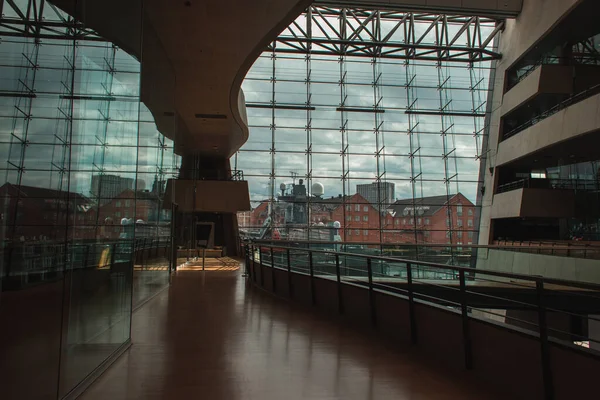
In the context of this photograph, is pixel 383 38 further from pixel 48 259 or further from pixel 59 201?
pixel 48 259

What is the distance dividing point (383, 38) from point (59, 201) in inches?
593

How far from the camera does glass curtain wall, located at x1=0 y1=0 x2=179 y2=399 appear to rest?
67.7 inches

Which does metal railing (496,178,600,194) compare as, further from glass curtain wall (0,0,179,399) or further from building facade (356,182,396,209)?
glass curtain wall (0,0,179,399)

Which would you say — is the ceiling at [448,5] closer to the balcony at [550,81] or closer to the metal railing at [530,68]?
the metal railing at [530,68]

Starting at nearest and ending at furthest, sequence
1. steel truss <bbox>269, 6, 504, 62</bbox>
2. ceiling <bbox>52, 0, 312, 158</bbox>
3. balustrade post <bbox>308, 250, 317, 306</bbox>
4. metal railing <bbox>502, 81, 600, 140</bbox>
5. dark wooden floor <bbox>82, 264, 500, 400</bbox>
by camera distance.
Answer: dark wooden floor <bbox>82, 264, 500, 400</bbox>, ceiling <bbox>52, 0, 312, 158</bbox>, balustrade post <bbox>308, 250, 317, 306</bbox>, metal railing <bbox>502, 81, 600, 140</bbox>, steel truss <bbox>269, 6, 504, 62</bbox>

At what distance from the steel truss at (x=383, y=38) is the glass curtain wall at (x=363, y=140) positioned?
71 millimetres

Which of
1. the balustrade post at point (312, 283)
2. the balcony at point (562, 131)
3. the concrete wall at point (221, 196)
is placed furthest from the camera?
the concrete wall at point (221, 196)

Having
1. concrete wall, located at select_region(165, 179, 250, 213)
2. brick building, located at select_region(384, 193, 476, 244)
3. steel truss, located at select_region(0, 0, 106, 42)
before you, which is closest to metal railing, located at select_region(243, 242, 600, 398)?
steel truss, located at select_region(0, 0, 106, 42)

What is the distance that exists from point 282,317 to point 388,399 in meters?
2.23

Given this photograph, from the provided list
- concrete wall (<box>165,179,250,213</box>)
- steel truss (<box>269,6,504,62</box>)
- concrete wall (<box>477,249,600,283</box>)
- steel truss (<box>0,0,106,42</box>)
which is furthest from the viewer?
steel truss (<box>269,6,504,62</box>)

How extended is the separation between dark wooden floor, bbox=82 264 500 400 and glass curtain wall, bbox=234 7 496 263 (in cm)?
1103

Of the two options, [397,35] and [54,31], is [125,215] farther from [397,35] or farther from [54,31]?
[397,35]

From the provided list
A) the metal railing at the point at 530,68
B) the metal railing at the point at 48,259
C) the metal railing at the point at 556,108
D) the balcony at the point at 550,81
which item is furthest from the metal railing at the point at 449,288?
the metal railing at the point at 530,68

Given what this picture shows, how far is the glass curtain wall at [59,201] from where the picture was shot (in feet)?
5.64
